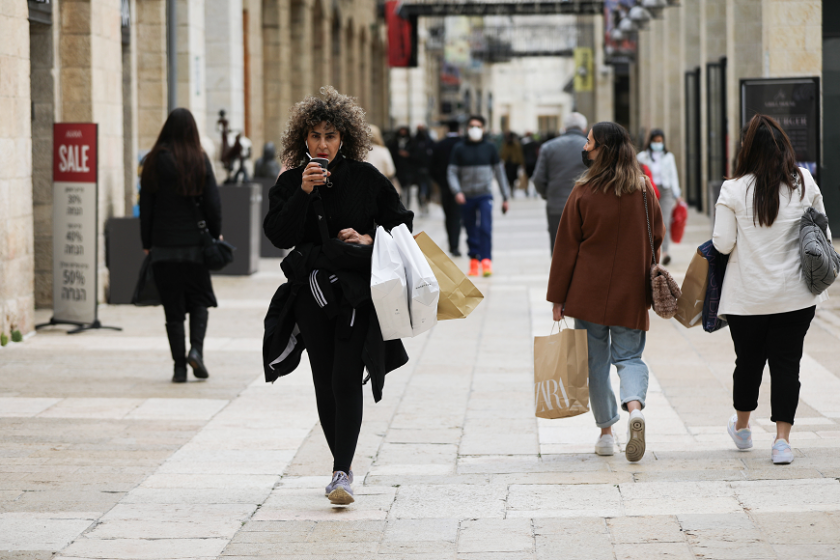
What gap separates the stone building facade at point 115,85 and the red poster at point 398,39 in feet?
38.0

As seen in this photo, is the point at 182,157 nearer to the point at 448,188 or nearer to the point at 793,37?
the point at 448,188

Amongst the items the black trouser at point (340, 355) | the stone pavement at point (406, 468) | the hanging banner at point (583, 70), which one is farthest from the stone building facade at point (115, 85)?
the hanging banner at point (583, 70)

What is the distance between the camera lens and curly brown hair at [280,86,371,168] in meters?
5.16

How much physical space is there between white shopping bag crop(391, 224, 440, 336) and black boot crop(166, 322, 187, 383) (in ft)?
11.7

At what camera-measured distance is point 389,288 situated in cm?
498

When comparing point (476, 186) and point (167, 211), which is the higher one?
point (476, 186)

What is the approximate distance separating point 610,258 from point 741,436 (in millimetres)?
1068

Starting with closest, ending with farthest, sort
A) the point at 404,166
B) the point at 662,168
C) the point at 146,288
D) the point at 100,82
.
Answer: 1. the point at 146,288
2. the point at 100,82
3. the point at 662,168
4. the point at 404,166

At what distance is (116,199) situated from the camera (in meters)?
12.5

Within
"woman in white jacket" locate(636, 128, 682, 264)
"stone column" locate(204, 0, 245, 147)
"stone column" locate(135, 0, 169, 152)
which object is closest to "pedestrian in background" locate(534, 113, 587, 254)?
"woman in white jacket" locate(636, 128, 682, 264)

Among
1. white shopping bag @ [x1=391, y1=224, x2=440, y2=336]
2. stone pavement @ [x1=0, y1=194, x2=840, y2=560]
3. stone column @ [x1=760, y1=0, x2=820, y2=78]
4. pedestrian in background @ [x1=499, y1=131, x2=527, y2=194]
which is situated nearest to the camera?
stone pavement @ [x1=0, y1=194, x2=840, y2=560]

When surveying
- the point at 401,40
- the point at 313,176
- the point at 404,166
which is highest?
the point at 401,40

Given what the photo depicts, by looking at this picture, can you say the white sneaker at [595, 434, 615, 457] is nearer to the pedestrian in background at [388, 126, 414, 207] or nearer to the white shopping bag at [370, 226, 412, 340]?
the white shopping bag at [370, 226, 412, 340]

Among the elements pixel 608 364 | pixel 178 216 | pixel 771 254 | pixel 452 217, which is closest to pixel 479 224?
pixel 452 217
